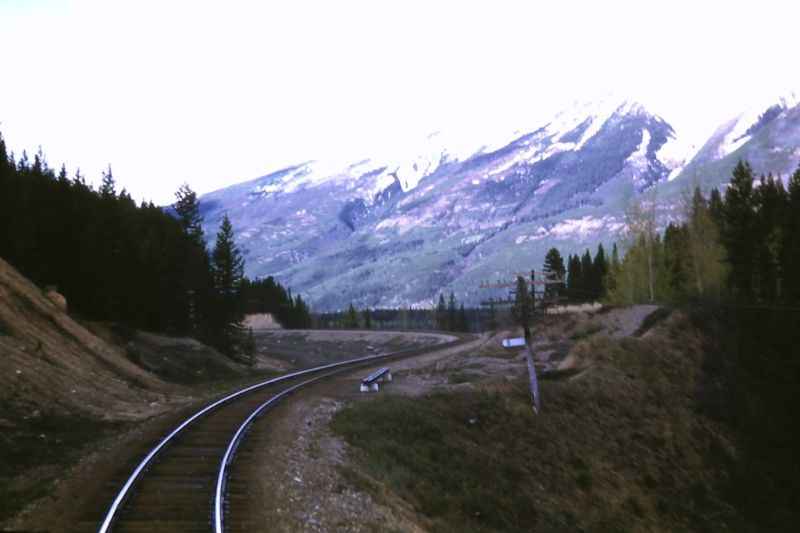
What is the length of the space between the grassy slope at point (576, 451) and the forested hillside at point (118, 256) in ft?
103

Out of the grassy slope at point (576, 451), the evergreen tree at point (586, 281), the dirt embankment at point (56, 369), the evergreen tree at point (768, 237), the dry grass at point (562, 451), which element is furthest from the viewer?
the evergreen tree at point (586, 281)

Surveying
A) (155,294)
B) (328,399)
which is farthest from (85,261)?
(328,399)

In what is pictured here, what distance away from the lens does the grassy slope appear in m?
24.1

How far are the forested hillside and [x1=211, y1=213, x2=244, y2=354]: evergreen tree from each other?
11cm

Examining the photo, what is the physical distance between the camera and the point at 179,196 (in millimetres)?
92125

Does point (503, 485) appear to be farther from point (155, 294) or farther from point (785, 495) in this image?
point (155, 294)

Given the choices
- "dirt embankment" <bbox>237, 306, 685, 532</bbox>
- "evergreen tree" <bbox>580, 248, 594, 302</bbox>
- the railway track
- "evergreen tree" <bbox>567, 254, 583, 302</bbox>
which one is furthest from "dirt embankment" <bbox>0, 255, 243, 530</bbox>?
"evergreen tree" <bbox>580, 248, 594, 302</bbox>

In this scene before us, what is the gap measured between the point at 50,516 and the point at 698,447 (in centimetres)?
3535

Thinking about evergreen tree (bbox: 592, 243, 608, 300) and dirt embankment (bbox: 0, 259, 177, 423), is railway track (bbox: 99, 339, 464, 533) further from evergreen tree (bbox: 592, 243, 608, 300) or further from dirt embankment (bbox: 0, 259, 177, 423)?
evergreen tree (bbox: 592, 243, 608, 300)

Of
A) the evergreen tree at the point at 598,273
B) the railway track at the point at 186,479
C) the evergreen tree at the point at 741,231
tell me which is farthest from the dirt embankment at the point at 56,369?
the evergreen tree at the point at 598,273

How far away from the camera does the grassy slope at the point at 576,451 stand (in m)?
24.1

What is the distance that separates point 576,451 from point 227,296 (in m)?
56.2

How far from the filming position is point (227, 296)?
272 feet

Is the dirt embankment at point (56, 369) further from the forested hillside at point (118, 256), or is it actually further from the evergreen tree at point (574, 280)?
the evergreen tree at point (574, 280)
